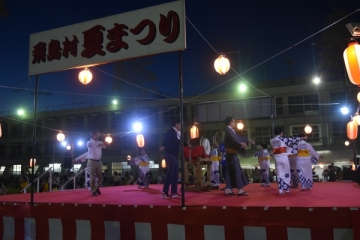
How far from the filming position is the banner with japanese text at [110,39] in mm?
5996

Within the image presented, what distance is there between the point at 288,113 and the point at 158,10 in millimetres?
28664

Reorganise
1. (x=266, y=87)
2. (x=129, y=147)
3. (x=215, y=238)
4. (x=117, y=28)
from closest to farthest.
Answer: (x=215, y=238), (x=117, y=28), (x=266, y=87), (x=129, y=147)

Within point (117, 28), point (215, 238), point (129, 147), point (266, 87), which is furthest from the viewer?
point (129, 147)

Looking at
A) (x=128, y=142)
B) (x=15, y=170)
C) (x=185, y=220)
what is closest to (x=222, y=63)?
(x=185, y=220)

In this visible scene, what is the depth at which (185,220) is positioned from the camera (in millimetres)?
5477

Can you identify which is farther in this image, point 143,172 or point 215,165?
point 143,172

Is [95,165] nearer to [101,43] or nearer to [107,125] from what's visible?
[101,43]

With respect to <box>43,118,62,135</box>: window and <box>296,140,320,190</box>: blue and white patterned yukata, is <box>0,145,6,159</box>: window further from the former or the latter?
<box>296,140,320,190</box>: blue and white patterned yukata

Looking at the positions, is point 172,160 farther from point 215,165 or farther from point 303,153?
point 215,165

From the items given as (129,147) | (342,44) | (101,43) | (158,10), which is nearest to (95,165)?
(101,43)

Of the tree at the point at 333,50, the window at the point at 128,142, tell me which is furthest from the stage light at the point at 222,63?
the window at the point at 128,142

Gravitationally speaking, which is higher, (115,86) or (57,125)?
(115,86)

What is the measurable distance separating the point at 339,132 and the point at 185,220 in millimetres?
29363

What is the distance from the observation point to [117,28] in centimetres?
659
